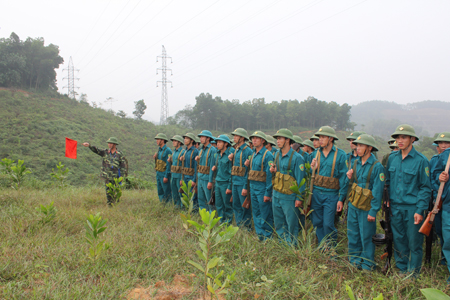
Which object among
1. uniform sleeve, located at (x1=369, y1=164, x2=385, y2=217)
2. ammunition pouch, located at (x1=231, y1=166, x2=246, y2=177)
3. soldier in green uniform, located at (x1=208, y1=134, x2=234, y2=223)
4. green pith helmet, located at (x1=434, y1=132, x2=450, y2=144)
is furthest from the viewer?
soldier in green uniform, located at (x1=208, y1=134, x2=234, y2=223)

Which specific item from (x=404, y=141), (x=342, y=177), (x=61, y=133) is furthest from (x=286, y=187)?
(x=61, y=133)

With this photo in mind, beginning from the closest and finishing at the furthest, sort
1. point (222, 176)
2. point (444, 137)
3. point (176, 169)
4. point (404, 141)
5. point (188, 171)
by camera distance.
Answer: point (404, 141)
point (444, 137)
point (222, 176)
point (188, 171)
point (176, 169)

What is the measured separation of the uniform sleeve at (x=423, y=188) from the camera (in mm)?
3449

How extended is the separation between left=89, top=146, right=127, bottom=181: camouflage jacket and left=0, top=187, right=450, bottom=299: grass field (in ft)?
7.33

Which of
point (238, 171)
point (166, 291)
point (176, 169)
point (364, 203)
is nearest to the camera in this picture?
point (166, 291)

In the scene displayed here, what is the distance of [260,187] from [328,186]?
1312mm

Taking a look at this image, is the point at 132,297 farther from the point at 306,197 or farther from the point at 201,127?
the point at 201,127

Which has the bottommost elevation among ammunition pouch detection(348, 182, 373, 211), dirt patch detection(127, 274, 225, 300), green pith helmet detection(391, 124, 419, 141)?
dirt patch detection(127, 274, 225, 300)

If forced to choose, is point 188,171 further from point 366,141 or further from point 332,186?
point 366,141

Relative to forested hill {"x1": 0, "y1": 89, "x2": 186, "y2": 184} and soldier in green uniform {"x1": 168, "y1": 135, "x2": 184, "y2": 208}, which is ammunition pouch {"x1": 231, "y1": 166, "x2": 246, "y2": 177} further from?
forested hill {"x1": 0, "y1": 89, "x2": 186, "y2": 184}

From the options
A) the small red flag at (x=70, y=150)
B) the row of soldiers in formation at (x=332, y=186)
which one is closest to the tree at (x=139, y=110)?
the small red flag at (x=70, y=150)

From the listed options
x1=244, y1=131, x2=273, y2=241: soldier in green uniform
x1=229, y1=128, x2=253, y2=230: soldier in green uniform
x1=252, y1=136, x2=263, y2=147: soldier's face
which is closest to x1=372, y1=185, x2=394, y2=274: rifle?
x1=244, y1=131, x2=273, y2=241: soldier in green uniform

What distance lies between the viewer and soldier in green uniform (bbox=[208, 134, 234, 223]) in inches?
233

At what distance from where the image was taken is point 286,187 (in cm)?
453
